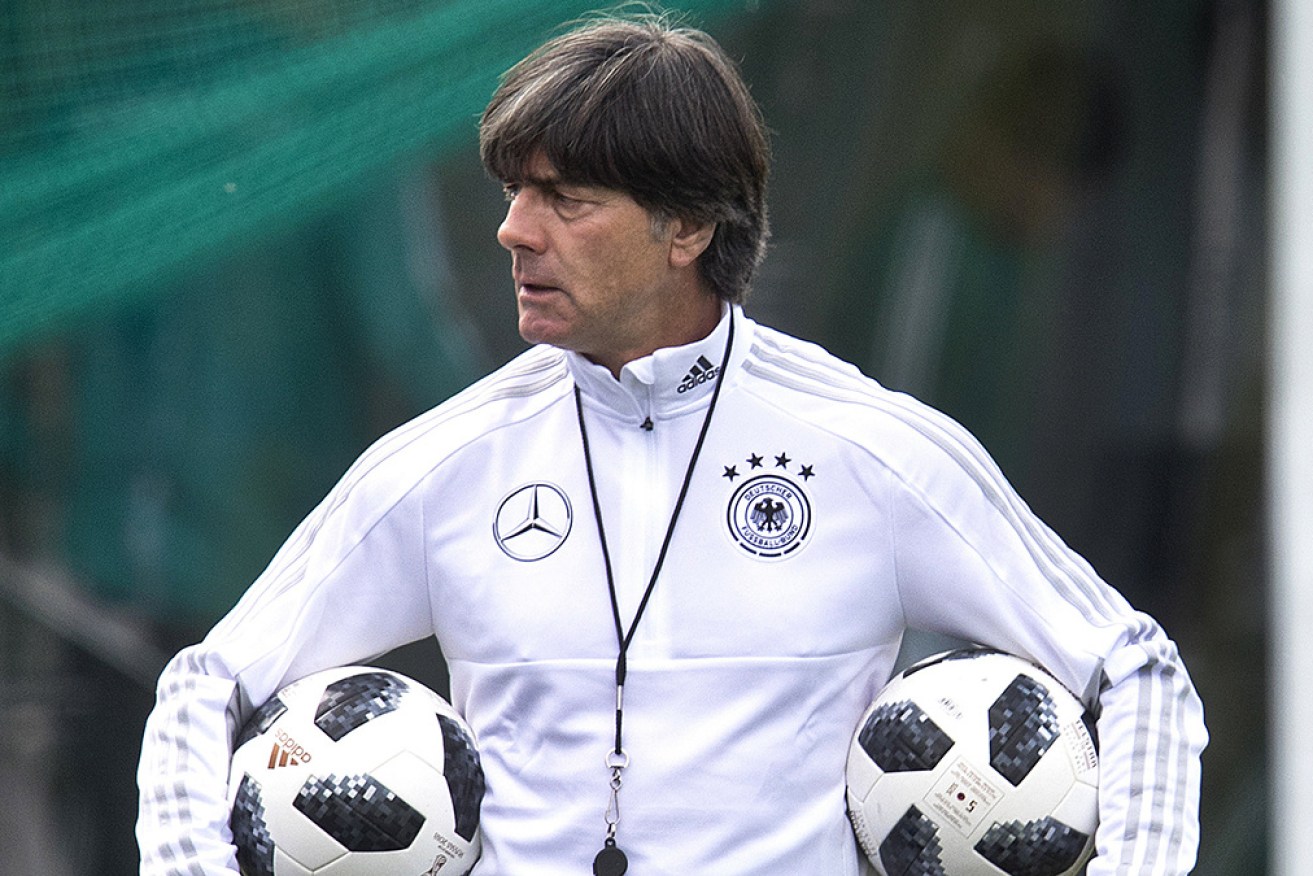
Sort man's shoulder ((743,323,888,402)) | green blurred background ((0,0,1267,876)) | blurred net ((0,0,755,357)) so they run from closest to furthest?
man's shoulder ((743,323,888,402)) → blurred net ((0,0,755,357)) → green blurred background ((0,0,1267,876))

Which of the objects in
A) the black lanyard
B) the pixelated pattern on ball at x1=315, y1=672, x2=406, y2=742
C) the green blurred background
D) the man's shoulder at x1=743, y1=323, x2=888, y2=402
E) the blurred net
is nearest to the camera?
the black lanyard

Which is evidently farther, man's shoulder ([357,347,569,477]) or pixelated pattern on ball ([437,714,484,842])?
man's shoulder ([357,347,569,477])

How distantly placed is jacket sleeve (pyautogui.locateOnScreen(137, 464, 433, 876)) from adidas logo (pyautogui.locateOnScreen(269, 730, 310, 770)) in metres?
0.06

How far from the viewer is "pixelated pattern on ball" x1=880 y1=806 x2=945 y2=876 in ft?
8.38

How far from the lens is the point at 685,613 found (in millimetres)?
2604

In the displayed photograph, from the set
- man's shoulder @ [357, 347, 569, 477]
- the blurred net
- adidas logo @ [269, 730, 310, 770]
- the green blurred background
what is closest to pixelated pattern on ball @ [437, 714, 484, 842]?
adidas logo @ [269, 730, 310, 770]

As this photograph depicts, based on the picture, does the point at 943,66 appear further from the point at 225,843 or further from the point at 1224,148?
the point at 225,843

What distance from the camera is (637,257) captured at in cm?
268

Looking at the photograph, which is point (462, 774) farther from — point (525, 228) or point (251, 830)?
point (525, 228)

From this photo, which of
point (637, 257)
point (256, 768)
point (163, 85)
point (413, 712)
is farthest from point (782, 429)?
point (163, 85)

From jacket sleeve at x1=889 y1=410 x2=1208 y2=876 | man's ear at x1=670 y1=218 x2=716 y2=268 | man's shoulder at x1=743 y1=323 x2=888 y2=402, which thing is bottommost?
→ jacket sleeve at x1=889 y1=410 x2=1208 y2=876

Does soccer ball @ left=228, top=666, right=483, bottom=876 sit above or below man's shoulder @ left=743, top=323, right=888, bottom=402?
below

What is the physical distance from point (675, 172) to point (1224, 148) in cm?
289

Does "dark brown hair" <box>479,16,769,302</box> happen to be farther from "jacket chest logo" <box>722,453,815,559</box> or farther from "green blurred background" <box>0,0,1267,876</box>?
"green blurred background" <box>0,0,1267,876</box>
